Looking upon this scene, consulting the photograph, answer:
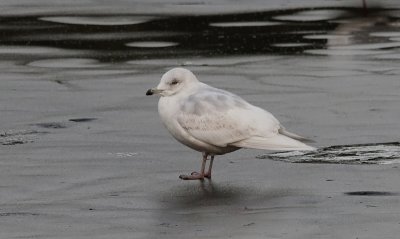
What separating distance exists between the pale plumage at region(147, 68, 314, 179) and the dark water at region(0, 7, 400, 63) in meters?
6.30

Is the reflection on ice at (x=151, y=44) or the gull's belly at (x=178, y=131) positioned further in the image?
the reflection on ice at (x=151, y=44)

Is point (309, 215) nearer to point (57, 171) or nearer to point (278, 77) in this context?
point (57, 171)

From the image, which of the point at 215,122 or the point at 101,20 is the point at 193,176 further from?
the point at 101,20

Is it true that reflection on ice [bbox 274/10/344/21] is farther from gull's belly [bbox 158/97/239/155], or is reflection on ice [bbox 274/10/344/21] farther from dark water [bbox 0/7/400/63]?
gull's belly [bbox 158/97/239/155]

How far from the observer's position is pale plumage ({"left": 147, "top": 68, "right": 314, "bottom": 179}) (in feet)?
36.5

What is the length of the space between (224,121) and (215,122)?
73mm

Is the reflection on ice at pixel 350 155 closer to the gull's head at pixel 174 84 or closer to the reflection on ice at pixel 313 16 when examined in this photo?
the gull's head at pixel 174 84

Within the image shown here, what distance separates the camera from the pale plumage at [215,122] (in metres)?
11.1

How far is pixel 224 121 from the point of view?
11.2m

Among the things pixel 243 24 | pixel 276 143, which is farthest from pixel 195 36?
pixel 276 143

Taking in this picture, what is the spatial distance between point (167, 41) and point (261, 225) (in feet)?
32.9

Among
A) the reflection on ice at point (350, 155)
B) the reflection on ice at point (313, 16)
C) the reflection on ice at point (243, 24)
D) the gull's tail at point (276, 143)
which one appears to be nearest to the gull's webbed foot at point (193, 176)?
the gull's tail at point (276, 143)

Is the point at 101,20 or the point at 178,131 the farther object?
the point at 101,20

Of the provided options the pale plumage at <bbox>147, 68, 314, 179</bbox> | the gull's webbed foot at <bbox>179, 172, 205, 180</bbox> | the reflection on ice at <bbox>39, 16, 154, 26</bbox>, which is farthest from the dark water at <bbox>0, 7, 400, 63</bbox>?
the gull's webbed foot at <bbox>179, 172, 205, 180</bbox>
